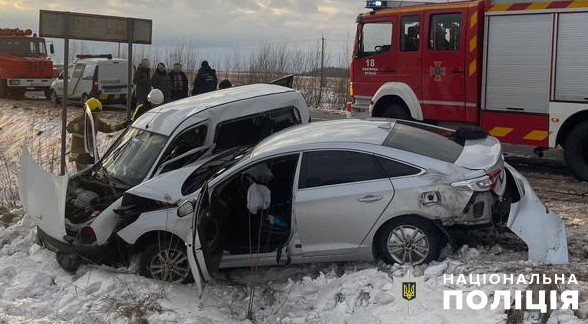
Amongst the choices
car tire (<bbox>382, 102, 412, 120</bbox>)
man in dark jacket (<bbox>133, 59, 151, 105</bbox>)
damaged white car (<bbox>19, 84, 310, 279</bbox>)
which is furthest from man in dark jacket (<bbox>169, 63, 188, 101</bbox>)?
damaged white car (<bbox>19, 84, 310, 279</bbox>)

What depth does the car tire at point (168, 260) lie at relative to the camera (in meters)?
5.63

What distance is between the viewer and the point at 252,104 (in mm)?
6992

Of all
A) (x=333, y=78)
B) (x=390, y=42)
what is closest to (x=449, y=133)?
(x=390, y=42)

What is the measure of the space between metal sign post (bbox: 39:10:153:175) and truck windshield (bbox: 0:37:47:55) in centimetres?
1669

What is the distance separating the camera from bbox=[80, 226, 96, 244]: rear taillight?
5.83m

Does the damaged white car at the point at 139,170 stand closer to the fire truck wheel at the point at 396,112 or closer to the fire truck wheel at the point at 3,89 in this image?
the fire truck wheel at the point at 396,112

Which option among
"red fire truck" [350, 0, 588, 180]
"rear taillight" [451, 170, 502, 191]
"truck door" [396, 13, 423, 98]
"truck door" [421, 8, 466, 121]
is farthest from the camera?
"truck door" [396, 13, 423, 98]

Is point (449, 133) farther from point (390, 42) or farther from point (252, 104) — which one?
point (390, 42)

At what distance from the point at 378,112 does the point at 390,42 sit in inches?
50.2

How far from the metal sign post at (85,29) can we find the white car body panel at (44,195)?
2309mm

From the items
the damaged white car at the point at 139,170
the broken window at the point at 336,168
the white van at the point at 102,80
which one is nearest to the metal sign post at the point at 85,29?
the damaged white car at the point at 139,170

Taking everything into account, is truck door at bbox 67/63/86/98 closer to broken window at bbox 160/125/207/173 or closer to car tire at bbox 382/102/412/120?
car tire at bbox 382/102/412/120

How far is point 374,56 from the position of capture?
35.7 feet

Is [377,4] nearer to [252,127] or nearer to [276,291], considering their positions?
[252,127]
